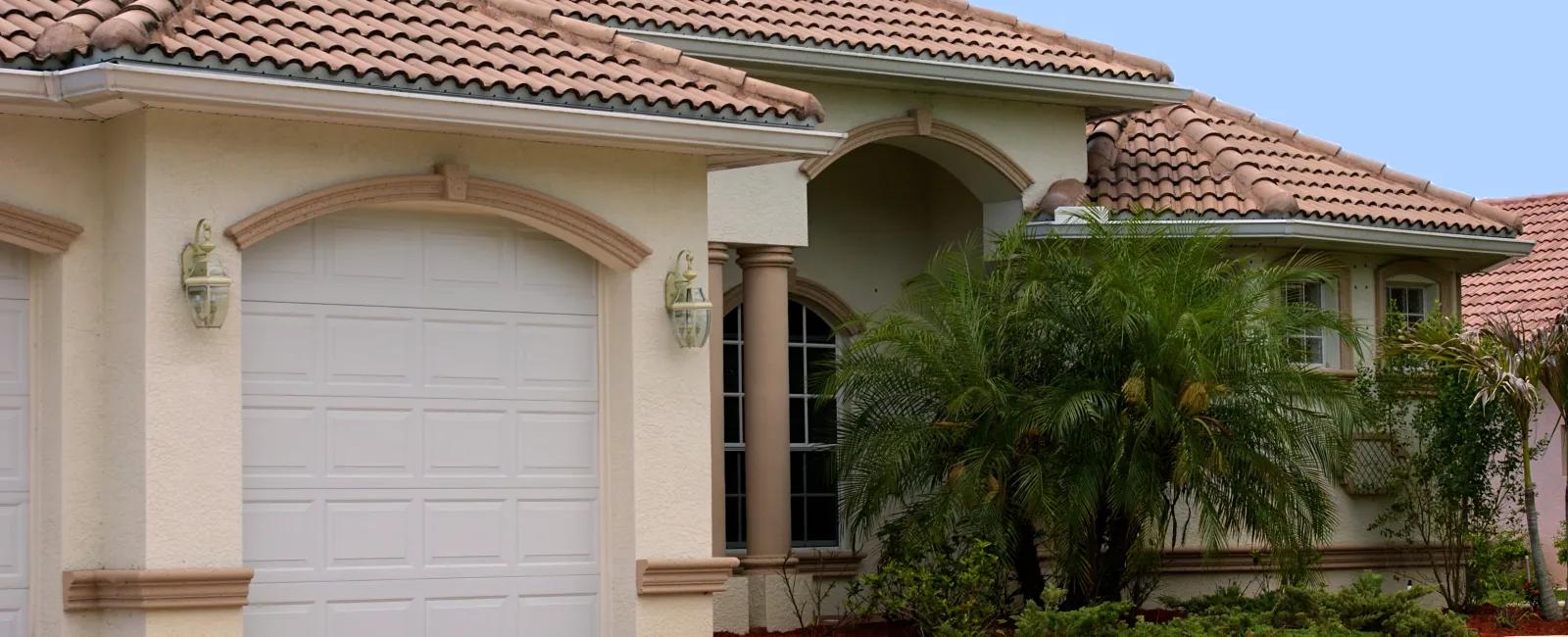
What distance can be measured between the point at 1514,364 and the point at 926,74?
628 cm

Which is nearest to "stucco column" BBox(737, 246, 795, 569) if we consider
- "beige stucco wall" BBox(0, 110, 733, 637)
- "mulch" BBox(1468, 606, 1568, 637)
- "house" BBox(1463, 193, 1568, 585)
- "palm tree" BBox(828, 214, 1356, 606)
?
"palm tree" BBox(828, 214, 1356, 606)

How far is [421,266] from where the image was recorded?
12078 millimetres

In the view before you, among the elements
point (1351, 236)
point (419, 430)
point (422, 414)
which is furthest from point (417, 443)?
point (1351, 236)

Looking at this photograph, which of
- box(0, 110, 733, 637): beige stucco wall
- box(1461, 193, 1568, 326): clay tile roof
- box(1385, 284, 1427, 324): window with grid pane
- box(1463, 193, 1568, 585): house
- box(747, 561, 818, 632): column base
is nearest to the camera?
box(0, 110, 733, 637): beige stucco wall

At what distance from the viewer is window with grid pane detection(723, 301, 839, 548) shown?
18.4 metres

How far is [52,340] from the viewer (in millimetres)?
10812

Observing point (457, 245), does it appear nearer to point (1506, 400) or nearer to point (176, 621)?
point (176, 621)

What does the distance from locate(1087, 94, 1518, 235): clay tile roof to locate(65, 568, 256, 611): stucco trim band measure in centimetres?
1029

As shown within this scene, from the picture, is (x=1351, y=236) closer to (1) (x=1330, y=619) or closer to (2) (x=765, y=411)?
(1) (x=1330, y=619)

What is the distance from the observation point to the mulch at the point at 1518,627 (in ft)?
56.7

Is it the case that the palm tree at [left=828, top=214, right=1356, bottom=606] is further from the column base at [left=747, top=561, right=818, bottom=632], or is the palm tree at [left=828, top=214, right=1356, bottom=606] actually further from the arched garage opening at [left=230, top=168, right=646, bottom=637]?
the arched garage opening at [left=230, top=168, right=646, bottom=637]

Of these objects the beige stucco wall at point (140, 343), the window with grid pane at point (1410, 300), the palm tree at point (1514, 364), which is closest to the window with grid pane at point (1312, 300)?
the palm tree at point (1514, 364)

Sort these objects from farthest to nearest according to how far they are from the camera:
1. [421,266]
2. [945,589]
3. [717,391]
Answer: [717,391]
[945,589]
[421,266]

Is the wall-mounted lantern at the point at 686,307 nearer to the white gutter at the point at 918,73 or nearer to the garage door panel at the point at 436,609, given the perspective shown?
the garage door panel at the point at 436,609
